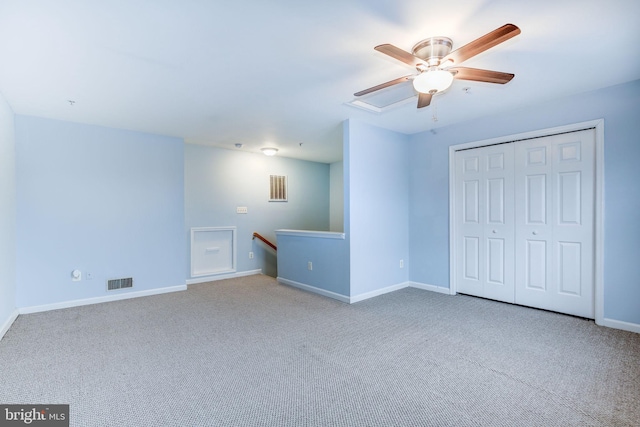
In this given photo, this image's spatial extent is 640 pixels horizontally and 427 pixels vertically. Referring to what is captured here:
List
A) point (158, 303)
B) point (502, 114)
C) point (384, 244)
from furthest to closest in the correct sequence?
1. point (384, 244)
2. point (158, 303)
3. point (502, 114)

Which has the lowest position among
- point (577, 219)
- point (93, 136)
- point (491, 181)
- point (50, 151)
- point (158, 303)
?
point (158, 303)

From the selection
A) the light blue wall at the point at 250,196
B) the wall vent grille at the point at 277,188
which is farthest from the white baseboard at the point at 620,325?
the wall vent grille at the point at 277,188

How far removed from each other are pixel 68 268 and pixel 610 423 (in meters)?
5.38

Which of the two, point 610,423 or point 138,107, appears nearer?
point 610,423

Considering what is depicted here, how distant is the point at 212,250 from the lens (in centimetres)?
558

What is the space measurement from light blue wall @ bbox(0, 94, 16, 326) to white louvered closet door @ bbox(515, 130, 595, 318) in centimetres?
567

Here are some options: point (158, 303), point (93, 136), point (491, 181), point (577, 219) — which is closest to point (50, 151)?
point (93, 136)

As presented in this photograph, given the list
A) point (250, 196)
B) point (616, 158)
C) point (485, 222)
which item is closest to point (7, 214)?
point (250, 196)

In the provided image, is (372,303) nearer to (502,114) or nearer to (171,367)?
(171,367)

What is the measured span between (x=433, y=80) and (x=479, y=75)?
0.37m

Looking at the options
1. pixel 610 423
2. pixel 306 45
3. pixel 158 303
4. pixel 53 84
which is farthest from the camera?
pixel 158 303

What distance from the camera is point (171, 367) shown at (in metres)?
2.38

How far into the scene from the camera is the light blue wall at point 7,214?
311cm

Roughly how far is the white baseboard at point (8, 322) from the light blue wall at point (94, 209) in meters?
0.17
